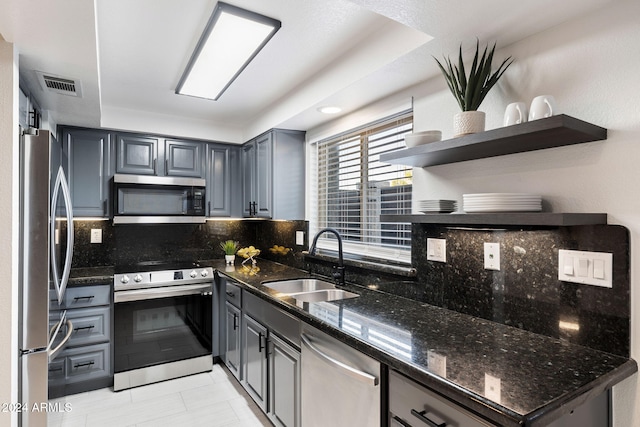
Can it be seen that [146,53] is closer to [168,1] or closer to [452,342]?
[168,1]

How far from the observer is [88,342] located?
8.93ft

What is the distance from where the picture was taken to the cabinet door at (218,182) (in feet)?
11.8

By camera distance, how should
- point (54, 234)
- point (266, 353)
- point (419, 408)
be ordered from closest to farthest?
point (419, 408)
point (54, 234)
point (266, 353)

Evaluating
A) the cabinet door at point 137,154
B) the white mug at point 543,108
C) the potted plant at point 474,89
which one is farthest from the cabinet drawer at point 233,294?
the white mug at point 543,108

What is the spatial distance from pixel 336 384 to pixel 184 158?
2.72m

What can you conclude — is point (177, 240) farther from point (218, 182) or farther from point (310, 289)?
point (310, 289)

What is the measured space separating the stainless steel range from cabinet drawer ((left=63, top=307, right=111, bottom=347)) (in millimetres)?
74

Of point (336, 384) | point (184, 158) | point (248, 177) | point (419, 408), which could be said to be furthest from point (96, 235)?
point (419, 408)

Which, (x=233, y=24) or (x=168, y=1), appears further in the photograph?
(x=233, y=24)

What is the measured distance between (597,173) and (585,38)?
0.50 metres

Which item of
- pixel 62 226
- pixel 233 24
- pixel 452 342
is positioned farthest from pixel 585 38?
pixel 62 226

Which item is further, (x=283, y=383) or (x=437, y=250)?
(x=283, y=383)

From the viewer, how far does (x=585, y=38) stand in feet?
4.21

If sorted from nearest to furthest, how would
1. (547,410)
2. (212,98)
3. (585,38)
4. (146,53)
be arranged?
(547,410), (585,38), (146,53), (212,98)
